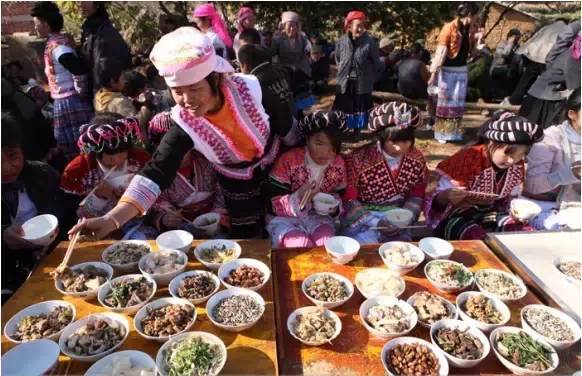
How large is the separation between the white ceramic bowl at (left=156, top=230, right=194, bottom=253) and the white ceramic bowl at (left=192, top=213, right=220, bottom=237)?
0.36 meters

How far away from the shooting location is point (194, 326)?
2.02 meters

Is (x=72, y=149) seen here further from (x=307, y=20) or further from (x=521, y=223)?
(x=307, y=20)

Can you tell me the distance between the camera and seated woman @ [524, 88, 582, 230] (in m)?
3.49

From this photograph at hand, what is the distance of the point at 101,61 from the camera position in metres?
4.61

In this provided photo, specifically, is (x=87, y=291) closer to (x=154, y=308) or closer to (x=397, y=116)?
(x=154, y=308)

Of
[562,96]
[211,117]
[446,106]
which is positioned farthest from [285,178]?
[446,106]

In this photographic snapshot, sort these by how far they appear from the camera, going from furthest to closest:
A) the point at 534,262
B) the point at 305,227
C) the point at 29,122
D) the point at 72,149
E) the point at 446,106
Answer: the point at 446,106 → the point at 72,149 → the point at 29,122 → the point at 305,227 → the point at 534,262

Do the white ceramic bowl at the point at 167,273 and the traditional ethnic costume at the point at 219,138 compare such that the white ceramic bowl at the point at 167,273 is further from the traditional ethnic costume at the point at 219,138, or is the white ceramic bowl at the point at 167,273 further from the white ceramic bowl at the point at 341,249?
the white ceramic bowl at the point at 341,249

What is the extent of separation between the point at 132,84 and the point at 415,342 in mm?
4105

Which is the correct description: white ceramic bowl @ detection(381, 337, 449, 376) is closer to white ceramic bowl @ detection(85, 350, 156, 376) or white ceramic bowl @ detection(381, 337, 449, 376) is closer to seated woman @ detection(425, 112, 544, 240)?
white ceramic bowl @ detection(85, 350, 156, 376)

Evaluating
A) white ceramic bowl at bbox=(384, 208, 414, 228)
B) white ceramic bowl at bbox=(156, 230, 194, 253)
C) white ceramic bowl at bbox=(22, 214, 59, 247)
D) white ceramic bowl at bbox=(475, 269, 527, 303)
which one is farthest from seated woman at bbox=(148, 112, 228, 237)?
white ceramic bowl at bbox=(475, 269, 527, 303)

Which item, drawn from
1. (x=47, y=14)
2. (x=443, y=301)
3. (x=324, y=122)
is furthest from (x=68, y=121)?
(x=443, y=301)

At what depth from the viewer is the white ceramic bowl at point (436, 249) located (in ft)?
8.38

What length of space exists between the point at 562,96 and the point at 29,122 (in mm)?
A: 5851
